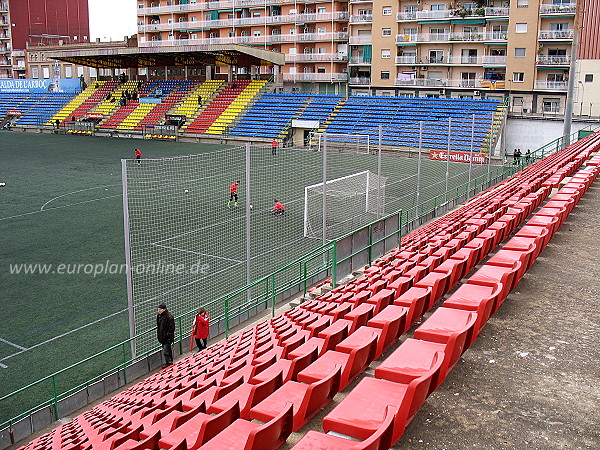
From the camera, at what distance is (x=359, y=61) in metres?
57.4

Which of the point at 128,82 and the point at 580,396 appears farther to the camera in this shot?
the point at 128,82

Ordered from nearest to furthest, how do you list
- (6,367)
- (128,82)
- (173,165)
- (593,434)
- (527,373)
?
(593,434) → (527,373) → (6,367) → (173,165) → (128,82)

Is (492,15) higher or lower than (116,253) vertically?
higher

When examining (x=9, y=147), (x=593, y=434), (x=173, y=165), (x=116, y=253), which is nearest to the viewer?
(x=593, y=434)

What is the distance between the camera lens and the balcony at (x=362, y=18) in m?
56.3

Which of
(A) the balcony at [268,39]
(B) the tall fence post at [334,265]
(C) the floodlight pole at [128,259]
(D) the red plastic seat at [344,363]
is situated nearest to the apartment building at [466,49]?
(A) the balcony at [268,39]

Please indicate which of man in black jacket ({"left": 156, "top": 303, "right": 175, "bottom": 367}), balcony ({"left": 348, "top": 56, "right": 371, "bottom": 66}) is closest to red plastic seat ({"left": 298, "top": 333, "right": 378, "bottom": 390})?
man in black jacket ({"left": 156, "top": 303, "right": 175, "bottom": 367})

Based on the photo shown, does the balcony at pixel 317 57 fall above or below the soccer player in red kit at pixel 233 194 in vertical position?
above

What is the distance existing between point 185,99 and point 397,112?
871 inches

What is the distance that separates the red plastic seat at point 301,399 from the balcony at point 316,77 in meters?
55.3

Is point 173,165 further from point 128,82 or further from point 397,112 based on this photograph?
point 128,82

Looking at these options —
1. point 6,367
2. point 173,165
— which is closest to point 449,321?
point 6,367

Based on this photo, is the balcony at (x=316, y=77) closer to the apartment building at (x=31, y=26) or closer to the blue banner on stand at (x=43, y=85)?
the blue banner on stand at (x=43, y=85)

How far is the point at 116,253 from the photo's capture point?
61.2 ft
